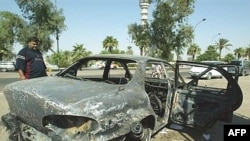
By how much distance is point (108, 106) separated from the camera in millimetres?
4008

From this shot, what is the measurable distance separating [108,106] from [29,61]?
288 cm

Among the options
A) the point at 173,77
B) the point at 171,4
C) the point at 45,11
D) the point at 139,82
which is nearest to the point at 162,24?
the point at 171,4

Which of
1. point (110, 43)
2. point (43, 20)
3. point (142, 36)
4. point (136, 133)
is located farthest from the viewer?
point (110, 43)

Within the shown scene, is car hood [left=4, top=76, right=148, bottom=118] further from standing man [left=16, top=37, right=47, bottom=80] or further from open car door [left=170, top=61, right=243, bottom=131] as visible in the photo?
standing man [left=16, top=37, right=47, bottom=80]

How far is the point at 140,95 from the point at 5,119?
1982 mm

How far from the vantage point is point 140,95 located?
4.67m

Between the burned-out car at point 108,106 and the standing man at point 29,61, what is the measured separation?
2.76 ft

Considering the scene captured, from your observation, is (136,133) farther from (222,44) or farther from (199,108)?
(222,44)

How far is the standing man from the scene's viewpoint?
243 inches

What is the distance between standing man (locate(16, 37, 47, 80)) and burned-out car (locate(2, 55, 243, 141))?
0.84 metres

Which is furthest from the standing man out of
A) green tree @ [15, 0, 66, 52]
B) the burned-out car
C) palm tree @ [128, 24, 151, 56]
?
green tree @ [15, 0, 66, 52]

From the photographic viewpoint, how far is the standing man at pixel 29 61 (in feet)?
20.3

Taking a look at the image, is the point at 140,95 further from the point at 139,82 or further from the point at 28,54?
the point at 28,54

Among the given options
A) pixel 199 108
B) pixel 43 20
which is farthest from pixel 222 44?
pixel 199 108
